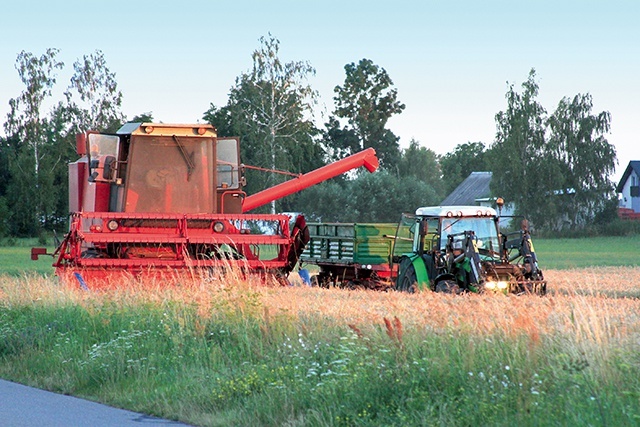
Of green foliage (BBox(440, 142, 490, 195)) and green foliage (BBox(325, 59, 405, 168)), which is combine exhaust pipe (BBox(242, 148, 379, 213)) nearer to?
green foliage (BBox(325, 59, 405, 168))

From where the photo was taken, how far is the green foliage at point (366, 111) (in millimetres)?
90938

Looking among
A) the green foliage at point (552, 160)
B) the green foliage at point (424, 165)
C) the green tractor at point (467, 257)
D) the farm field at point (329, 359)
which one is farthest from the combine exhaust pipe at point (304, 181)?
the green foliage at point (424, 165)

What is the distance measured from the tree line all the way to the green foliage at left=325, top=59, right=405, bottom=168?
105mm

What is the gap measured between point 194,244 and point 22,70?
55075mm

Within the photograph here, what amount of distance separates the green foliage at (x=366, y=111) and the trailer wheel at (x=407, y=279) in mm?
69276

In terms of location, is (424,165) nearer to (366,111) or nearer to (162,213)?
(366,111)

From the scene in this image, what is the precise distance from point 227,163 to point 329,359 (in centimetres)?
1184

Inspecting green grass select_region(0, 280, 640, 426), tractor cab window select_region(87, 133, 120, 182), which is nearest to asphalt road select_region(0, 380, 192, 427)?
green grass select_region(0, 280, 640, 426)

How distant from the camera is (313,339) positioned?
10258mm

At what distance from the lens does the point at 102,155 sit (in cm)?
2033

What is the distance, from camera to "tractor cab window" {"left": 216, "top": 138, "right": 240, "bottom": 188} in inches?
818

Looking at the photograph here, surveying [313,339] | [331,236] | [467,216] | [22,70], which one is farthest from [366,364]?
[22,70]

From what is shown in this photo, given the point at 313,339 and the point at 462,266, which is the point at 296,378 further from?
the point at 462,266

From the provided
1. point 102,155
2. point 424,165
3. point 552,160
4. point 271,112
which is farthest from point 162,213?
point 424,165
